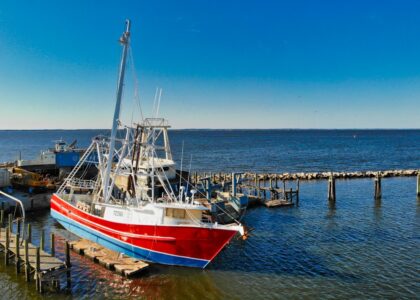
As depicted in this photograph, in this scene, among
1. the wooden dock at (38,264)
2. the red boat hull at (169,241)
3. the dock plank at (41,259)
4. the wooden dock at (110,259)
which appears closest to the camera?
the wooden dock at (38,264)

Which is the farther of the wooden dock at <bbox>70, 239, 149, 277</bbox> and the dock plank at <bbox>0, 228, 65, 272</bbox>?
the wooden dock at <bbox>70, 239, 149, 277</bbox>

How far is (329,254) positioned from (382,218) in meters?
12.7

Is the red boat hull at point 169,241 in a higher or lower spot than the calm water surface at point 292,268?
higher

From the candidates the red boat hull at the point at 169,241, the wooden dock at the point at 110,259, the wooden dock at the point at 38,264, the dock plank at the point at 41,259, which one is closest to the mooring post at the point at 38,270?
the wooden dock at the point at 38,264

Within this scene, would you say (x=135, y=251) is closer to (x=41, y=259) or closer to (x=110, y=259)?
(x=110, y=259)

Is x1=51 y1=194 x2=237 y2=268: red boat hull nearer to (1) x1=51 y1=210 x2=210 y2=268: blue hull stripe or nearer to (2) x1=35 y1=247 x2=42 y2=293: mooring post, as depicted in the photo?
(1) x1=51 y1=210 x2=210 y2=268: blue hull stripe

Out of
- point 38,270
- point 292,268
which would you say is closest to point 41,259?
point 38,270

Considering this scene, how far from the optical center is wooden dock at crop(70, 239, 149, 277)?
72.2 feet

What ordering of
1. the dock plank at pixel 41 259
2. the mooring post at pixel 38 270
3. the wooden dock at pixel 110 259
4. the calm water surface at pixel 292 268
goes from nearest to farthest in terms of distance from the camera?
the mooring post at pixel 38 270 < the dock plank at pixel 41 259 < the calm water surface at pixel 292 268 < the wooden dock at pixel 110 259

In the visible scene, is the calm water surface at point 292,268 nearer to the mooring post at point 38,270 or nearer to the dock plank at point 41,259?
the mooring post at point 38,270

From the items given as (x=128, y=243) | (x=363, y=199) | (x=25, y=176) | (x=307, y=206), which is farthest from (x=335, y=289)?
(x=25, y=176)

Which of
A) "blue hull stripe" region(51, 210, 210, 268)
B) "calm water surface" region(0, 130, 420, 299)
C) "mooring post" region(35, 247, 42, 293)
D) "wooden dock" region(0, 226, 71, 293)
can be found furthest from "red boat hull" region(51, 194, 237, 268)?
"mooring post" region(35, 247, 42, 293)

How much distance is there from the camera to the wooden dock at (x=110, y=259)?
22.0m

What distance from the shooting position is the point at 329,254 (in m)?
25.9
